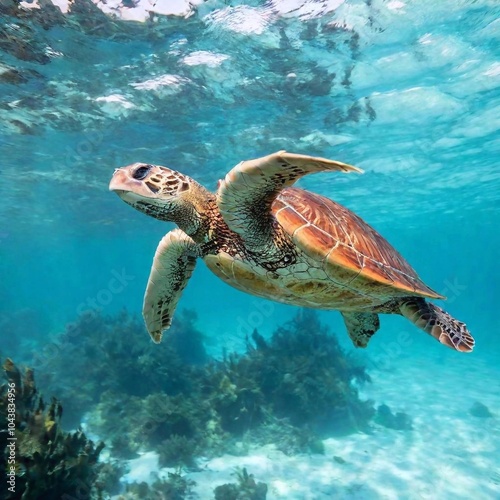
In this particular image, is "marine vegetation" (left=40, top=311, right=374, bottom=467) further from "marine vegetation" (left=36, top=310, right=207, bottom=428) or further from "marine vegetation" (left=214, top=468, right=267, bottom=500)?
"marine vegetation" (left=214, top=468, right=267, bottom=500)

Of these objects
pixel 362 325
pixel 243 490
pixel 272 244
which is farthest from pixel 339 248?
pixel 243 490

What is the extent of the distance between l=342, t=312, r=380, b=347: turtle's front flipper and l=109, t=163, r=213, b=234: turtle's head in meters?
3.20

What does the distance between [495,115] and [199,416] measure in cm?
1651

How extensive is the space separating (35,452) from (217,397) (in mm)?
5910

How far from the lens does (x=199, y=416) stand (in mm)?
9312

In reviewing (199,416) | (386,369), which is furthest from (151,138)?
(386,369)

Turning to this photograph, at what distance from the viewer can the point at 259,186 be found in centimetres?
277

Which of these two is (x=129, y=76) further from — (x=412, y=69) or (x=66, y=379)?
(x=66, y=379)

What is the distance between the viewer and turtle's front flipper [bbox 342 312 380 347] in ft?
17.8

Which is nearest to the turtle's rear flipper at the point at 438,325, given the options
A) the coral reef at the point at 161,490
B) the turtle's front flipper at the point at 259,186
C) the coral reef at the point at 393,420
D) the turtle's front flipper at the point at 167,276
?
the turtle's front flipper at the point at 259,186

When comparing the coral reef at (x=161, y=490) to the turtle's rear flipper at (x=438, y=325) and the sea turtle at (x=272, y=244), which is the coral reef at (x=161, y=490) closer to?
the sea turtle at (x=272, y=244)

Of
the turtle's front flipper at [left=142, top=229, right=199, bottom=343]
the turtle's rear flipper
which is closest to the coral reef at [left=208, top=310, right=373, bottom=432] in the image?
the turtle's front flipper at [left=142, top=229, right=199, bottom=343]

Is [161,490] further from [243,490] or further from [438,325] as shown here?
[438,325]

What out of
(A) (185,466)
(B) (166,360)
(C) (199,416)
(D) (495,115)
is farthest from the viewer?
(D) (495,115)
